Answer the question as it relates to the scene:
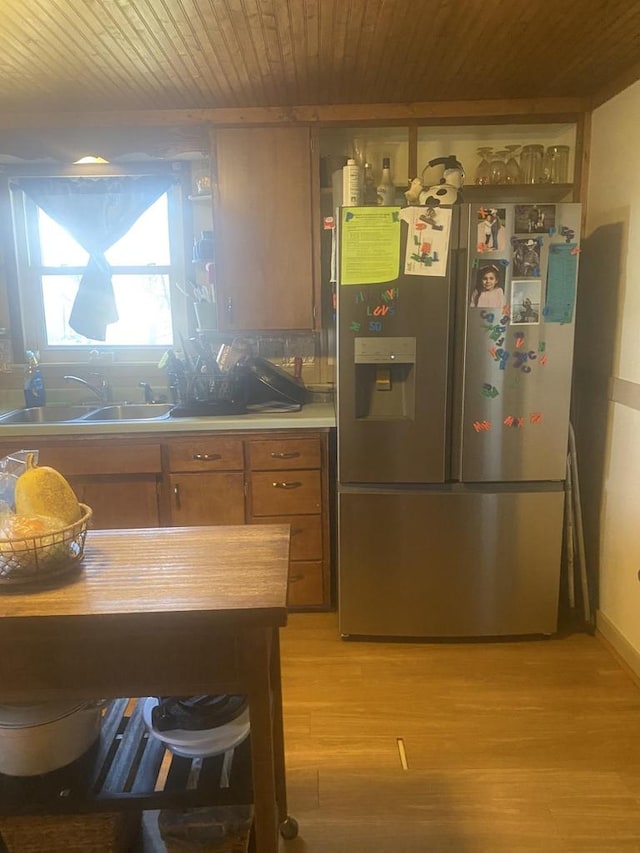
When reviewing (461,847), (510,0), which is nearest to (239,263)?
(510,0)

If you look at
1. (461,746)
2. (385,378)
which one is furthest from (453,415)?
(461,746)

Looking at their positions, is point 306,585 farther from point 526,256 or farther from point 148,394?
point 526,256

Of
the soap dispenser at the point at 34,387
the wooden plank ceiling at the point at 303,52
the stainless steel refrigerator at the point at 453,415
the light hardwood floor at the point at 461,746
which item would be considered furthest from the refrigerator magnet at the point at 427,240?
the soap dispenser at the point at 34,387

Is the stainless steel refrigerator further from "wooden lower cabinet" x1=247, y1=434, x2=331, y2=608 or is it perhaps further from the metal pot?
the metal pot

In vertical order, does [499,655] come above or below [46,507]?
below

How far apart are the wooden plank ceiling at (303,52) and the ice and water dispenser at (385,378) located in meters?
1.04

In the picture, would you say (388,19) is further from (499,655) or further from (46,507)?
(499,655)

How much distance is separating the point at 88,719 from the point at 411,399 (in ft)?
5.17

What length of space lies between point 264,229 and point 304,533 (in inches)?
55.4

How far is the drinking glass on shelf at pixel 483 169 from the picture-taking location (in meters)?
2.91

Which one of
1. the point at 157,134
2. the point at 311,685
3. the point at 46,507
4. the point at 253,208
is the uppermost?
the point at 157,134

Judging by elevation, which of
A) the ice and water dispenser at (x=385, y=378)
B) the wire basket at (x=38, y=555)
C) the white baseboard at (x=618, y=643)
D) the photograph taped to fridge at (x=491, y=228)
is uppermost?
the photograph taped to fridge at (x=491, y=228)

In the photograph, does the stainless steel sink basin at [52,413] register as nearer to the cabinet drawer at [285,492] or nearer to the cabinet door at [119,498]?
the cabinet door at [119,498]

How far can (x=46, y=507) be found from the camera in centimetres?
123
